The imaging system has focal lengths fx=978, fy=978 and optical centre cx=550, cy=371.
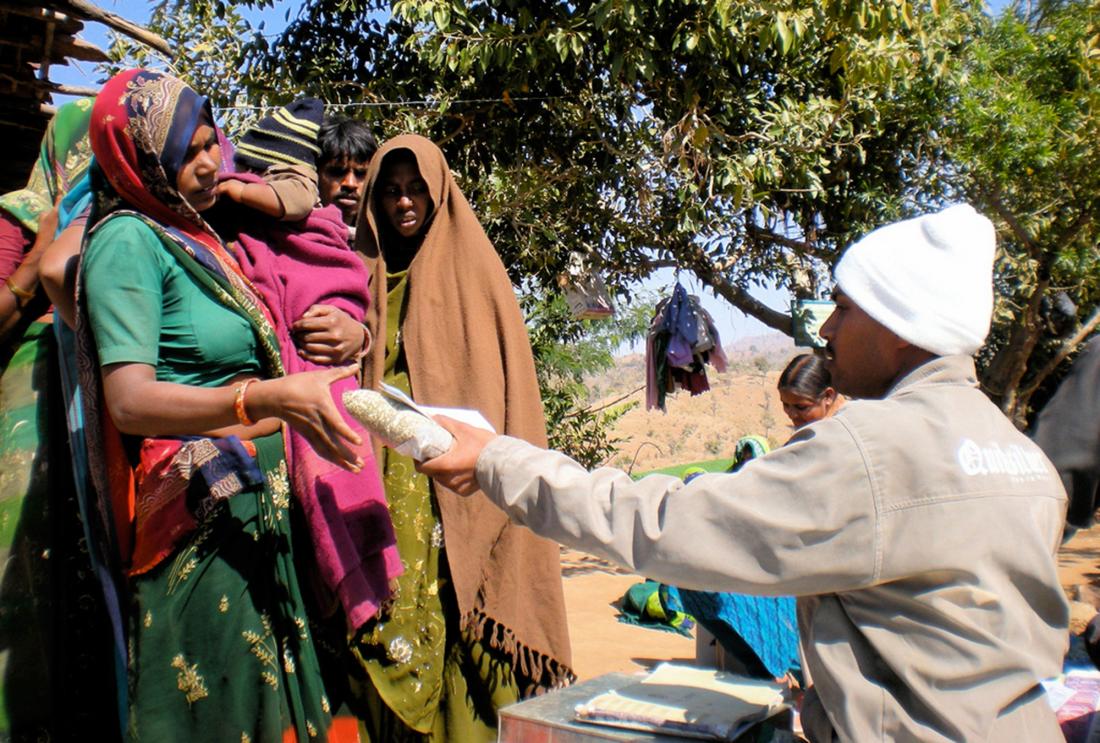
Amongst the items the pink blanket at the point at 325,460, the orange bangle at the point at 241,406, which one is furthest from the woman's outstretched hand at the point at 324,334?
the orange bangle at the point at 241,406

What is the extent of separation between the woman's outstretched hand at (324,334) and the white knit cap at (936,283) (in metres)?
1.17

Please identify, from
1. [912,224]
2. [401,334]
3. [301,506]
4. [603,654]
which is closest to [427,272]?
[401,334]

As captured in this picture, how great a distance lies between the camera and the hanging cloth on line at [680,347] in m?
7.50

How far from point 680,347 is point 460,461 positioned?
232 inches

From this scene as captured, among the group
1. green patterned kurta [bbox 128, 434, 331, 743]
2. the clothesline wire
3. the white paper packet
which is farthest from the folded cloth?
the white paper packet

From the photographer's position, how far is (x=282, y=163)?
8.32 ft

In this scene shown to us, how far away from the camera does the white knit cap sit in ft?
5.26

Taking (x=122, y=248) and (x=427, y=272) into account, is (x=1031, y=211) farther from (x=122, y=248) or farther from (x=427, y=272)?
(x=122, y=248)

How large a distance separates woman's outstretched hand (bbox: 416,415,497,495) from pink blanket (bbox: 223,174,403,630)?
326 mm

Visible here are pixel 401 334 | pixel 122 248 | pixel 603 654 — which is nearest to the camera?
pixel 122 248

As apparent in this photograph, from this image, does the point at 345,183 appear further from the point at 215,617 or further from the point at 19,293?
the point at 215,617

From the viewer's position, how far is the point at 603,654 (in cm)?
585

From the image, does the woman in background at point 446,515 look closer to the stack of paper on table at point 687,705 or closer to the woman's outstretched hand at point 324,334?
→ the woman's outstretched hand at point 324,334

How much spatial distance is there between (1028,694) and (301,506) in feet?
4.69
